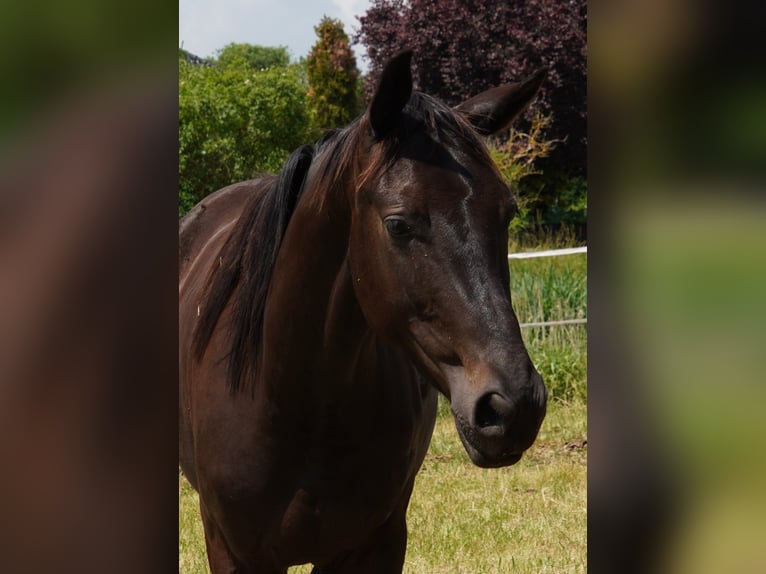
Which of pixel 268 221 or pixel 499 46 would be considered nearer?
pixel 268 221

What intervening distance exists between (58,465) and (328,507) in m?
1.84

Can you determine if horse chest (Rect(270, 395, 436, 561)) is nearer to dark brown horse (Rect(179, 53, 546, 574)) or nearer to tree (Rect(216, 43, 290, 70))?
dark brown horse (Rect(179, 53, 546, 574))

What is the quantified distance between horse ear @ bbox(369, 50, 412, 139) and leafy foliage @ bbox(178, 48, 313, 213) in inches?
396

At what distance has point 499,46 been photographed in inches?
587

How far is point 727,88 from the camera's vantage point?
0.43 metres

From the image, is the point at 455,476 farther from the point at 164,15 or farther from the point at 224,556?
the point at 164,15

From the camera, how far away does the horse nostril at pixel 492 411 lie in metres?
1.58

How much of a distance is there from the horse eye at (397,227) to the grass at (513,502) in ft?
8.06

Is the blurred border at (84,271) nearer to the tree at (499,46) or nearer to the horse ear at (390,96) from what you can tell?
the horse ear at (390,96)

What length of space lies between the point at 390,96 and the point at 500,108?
355mm

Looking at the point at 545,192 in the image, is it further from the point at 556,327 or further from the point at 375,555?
the point at 375,555

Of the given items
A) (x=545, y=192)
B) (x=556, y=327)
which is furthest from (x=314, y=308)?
(x=545, y=192)

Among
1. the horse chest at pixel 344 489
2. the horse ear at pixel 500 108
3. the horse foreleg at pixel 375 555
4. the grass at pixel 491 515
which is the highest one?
the horse ear at pixel 500 108

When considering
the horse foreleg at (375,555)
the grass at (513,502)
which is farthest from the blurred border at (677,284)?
the grass at (513,502)
